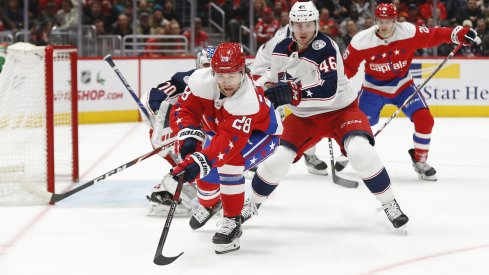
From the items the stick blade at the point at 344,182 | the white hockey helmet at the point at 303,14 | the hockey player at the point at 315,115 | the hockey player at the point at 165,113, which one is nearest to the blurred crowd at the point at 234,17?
the stick blade at the point at 344,182

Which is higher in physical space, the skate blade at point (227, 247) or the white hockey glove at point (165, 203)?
the skate blade at point (227, 247)

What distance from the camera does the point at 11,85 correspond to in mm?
4734

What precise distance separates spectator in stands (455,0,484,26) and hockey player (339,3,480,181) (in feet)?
14.0

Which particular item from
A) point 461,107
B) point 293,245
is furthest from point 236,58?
point 461,107

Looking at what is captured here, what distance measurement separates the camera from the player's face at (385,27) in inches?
203

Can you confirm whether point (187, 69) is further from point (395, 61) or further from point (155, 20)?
point (395, 61)

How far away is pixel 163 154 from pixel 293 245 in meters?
0.97

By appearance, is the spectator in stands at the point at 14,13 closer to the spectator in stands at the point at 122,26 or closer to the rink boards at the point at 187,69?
the spectator in stands at the point at 122,26

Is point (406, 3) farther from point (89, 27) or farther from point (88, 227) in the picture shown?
point (88, 227)

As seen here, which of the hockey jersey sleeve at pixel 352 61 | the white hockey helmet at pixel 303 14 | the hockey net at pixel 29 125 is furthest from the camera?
the hockey jersey sleeve at pixel 352 61

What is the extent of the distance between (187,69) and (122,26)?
1.15 metres

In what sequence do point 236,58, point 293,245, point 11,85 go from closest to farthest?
point 236,58
point 293,245
point 11,85

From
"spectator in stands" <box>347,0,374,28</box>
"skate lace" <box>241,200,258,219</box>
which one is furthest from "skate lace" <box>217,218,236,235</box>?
"spectator in stands" <box>347,0,374,28</box>

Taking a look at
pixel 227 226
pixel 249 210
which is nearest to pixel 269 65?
pixel 249 210
